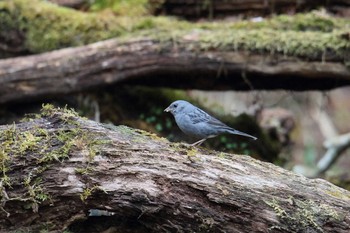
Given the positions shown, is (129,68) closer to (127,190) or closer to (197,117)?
(197,117)

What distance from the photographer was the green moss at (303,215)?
12.0 feet

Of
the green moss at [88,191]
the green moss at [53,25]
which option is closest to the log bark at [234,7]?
the green moss at [53,25]

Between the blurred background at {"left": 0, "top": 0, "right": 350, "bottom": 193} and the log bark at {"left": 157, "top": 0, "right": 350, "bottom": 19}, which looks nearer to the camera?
the blurred background at {"left": 0, "top": 0, "right": 350, "bottom": 193}

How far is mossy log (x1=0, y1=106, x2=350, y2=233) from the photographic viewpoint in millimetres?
3523

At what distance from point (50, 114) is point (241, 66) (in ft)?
12.2

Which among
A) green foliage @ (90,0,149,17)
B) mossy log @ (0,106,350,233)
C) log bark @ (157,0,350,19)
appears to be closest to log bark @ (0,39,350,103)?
green foliage @ (90,0,149,17)

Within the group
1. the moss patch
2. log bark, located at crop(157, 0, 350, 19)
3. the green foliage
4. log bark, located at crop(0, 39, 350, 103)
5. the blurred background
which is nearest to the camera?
the moss patch

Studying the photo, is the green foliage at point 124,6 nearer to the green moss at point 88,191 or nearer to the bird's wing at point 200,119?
the bird's wing at point 200,119

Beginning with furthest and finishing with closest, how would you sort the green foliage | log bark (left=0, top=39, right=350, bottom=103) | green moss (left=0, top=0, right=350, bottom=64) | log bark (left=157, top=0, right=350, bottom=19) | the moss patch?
the green foliage < log bark (left=157, top=0, right=350, bottom=19) < log bark (left=0, top=39, right=350, bottom=103) < green moss (left=0, top=0, right=350, bottom=64) < the moss patch

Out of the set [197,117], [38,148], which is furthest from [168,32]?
[38,148]

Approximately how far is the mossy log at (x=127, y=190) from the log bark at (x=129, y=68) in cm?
333

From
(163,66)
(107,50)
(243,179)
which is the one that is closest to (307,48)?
(163,66)

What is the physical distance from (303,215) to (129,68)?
157 inches

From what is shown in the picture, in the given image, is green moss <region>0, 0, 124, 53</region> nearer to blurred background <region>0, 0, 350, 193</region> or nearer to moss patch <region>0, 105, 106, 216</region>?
blurred background <region>0, 0, 350, 193</region>
